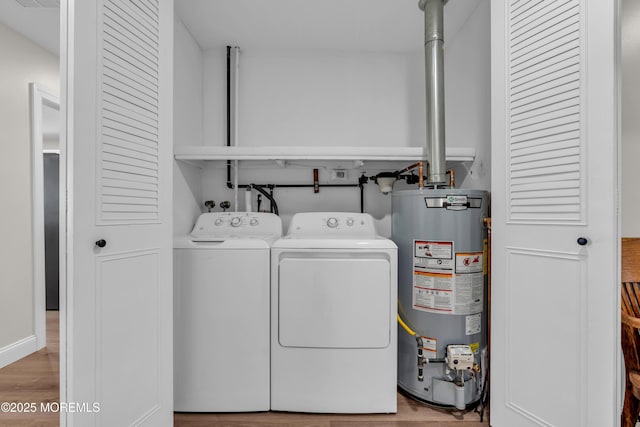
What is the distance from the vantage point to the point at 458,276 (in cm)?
162

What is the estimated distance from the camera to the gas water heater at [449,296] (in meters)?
1.62

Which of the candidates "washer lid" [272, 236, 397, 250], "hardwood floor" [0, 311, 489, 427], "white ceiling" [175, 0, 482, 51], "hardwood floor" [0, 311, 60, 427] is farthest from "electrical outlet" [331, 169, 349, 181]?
"hardwood floor" [0, 311, 60, 427]

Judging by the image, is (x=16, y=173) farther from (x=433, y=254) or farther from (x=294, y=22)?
(x=433, y=254)

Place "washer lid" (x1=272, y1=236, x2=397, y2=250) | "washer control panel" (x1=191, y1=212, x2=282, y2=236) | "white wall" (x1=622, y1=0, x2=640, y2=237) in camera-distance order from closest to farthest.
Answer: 1. "white wall" (x1=622, y1=0, x2=640, y2=237)
2. "washer lid" (x1=272, y1=236, x2=397, y2=250)
3. "washer control panel" (x1=191, y1=212, x2=282, y2=236)

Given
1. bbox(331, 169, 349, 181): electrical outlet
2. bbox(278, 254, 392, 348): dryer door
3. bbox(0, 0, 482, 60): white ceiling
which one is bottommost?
bbox(278, 254, 392, 348): dryer door

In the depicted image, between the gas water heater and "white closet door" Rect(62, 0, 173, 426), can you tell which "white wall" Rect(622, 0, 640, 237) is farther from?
"white closet door" Rect(62, 0, 173, 426)

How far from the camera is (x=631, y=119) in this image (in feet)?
→ 4.61

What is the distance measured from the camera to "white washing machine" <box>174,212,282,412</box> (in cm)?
162

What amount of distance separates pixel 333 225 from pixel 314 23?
143 centimetres

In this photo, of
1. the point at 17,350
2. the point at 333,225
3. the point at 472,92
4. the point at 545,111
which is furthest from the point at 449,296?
the point at 17,350

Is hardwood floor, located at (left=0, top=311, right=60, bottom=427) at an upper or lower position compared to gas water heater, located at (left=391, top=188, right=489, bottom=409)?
lower

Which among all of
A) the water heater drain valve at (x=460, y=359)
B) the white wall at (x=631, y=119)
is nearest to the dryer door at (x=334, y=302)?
the water heater drain valve at (x=460, y=359)

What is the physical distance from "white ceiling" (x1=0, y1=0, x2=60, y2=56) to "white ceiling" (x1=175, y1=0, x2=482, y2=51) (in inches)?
28.4

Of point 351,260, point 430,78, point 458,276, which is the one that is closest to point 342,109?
point 430,78
